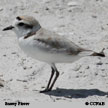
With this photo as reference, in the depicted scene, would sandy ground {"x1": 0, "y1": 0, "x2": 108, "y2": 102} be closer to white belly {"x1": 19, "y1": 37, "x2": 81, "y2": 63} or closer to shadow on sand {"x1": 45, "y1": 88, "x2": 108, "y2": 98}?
shadow on sand {"x1": 45, "y1": 88, "x2": 108, "y2": 98}

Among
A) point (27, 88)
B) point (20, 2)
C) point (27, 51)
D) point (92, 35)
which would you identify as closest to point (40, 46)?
point (27, 51)

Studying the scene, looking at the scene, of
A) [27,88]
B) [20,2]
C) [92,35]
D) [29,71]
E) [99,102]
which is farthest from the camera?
[20,2]

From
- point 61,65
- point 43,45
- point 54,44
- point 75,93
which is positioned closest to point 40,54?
point 43,45

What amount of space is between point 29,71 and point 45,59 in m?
0.94

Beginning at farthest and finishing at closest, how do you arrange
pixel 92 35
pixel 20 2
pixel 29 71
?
1. pixel 20 2
2. pixel 92 35
3. pixel 29 71

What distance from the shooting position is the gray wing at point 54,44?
7734 millimetres

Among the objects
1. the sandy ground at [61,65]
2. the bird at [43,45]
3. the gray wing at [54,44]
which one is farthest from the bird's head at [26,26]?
the sandy ground at [61,65]

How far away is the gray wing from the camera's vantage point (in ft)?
25.4

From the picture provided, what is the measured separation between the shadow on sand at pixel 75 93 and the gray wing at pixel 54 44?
0.61m

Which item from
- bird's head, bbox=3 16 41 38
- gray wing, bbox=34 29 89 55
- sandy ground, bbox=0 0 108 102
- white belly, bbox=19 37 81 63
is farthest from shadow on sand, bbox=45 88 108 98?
bird's head, bbox=3 16 41 38

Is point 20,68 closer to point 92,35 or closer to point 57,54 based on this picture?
point 57,54

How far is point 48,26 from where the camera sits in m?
10.5

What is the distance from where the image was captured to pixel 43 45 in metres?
7.71

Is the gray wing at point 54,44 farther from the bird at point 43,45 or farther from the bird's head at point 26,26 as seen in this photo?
the bird's head at point 26,26
